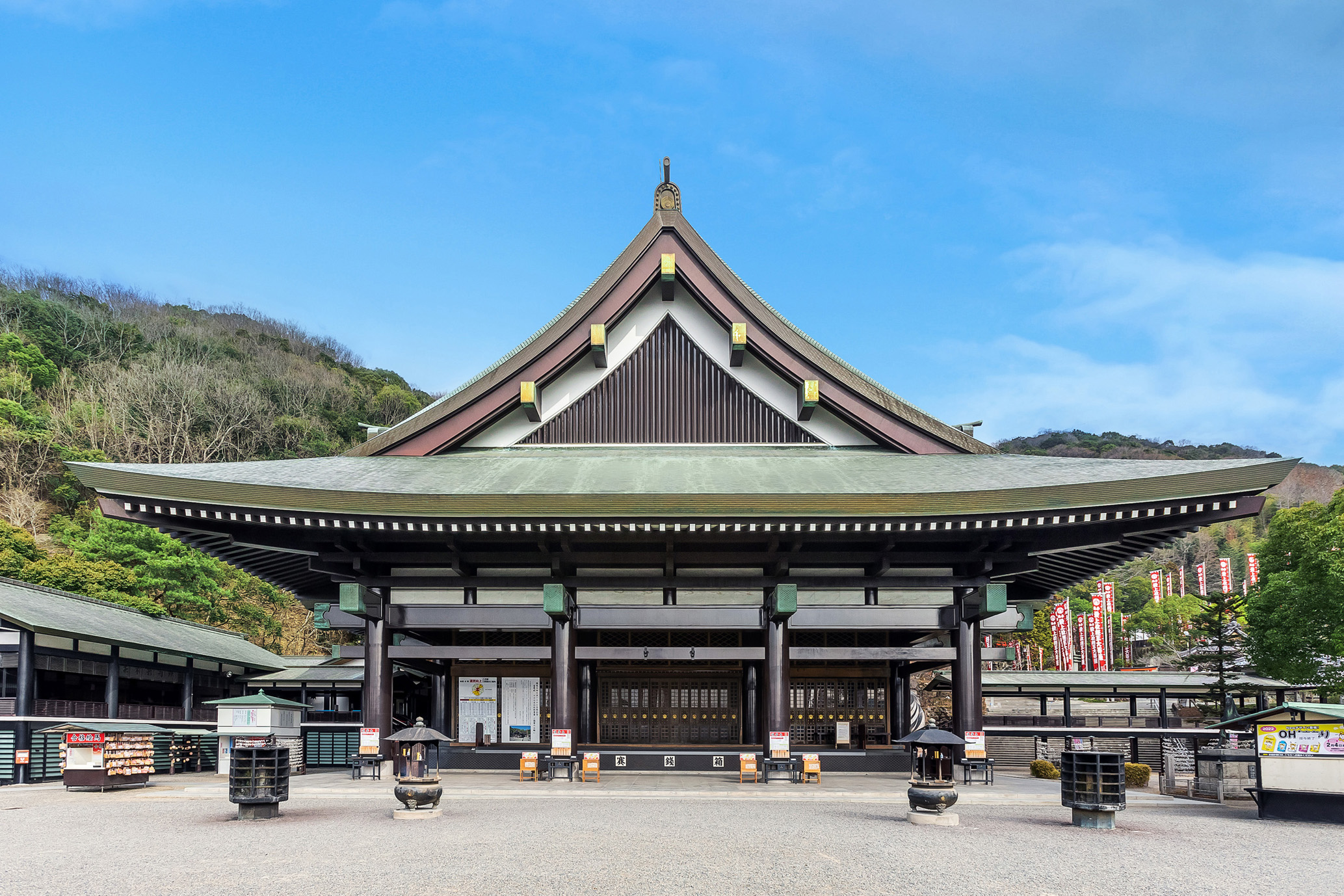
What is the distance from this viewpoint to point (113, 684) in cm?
2589

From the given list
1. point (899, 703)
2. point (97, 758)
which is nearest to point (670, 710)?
point (899, 703)

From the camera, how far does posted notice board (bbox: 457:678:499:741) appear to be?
23.3m

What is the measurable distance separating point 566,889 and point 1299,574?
30520 mm

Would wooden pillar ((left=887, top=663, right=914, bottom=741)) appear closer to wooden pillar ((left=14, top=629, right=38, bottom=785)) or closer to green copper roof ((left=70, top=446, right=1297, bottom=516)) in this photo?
green copper roof ((left=70, top=446, right=1297, bottom=516))

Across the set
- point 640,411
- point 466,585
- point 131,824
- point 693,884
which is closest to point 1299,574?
point 640,411

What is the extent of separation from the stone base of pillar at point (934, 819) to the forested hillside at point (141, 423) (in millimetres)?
33728

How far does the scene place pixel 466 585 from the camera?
19.5 metres

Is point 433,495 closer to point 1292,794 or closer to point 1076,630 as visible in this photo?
point 1292,794

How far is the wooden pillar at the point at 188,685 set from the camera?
2933 cm

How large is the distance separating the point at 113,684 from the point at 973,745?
21995mm

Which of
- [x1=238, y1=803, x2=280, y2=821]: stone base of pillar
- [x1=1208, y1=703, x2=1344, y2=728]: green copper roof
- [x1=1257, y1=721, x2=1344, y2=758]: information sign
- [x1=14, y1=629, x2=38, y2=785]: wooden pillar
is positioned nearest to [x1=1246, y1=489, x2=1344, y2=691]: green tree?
[x1=1208, y1=703, x2=1344, y2=728]: green copper roof

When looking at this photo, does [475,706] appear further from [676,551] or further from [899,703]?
[899,703]

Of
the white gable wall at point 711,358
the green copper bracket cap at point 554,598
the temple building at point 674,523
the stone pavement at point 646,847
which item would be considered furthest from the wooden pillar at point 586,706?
the stone pavement at point 646,847

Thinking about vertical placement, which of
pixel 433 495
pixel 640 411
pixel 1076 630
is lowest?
pixel 1076 630
